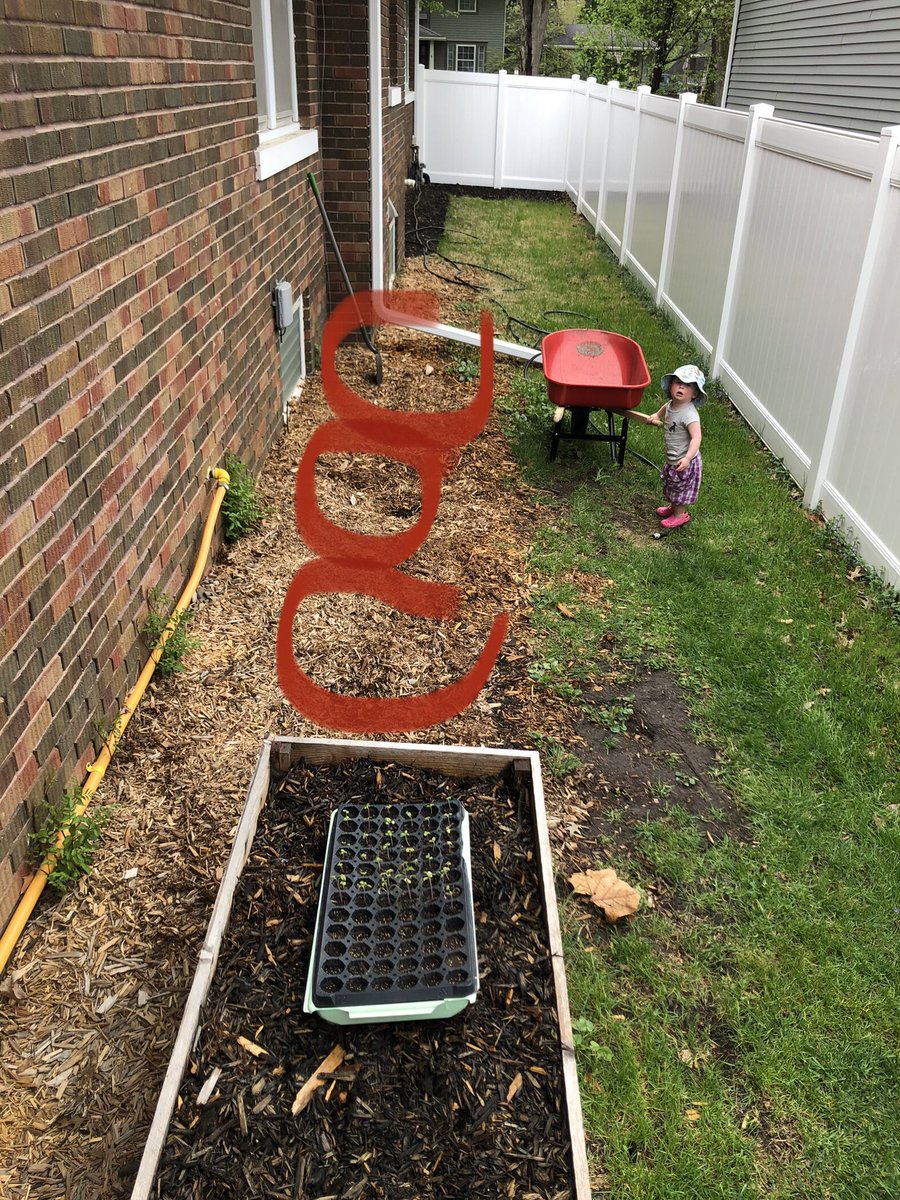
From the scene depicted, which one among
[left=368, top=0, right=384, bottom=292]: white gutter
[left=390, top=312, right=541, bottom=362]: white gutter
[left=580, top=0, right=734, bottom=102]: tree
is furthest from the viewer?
[left=580, top=0, right=734, bottom=102]: tree

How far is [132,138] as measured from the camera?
3221 millimetres

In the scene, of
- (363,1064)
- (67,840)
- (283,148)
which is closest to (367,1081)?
(363,1064)

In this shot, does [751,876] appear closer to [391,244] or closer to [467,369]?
[467,369]

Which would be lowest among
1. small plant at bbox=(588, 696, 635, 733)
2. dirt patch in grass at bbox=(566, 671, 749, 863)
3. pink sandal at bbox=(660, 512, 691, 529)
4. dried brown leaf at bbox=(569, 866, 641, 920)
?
dirt patch in grass at bbox=(566, 671, 749, 863)

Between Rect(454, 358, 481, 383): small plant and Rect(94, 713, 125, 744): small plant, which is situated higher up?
Rect(94, 713, 125, 744): small plant

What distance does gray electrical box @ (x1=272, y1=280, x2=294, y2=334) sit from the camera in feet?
18.9

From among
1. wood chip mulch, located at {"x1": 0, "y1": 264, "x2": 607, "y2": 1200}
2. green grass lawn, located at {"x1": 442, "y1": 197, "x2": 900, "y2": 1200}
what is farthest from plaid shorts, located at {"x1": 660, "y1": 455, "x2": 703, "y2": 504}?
wood chip mulch, located at {"x1": 0, "y1": 264, "x2": 607, "y2": 1200}

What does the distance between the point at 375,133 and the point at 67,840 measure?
6959mm

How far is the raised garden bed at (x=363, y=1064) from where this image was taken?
74.4 inches

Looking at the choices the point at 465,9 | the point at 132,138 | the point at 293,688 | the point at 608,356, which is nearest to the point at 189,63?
the point at 132,138

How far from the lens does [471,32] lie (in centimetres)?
3478

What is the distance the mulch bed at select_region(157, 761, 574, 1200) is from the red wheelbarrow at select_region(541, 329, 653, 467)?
3851mm

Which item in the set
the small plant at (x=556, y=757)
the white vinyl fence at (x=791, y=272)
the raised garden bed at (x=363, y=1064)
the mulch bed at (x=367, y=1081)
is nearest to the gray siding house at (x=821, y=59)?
the white vinyl fence at (x=791, y=272)

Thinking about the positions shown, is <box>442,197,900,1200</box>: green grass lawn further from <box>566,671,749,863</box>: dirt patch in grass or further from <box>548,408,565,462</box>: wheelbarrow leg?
<box>548,408,565,462</box>: wheelbarrow leg
